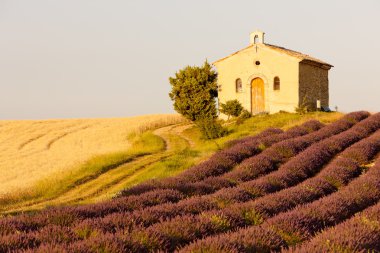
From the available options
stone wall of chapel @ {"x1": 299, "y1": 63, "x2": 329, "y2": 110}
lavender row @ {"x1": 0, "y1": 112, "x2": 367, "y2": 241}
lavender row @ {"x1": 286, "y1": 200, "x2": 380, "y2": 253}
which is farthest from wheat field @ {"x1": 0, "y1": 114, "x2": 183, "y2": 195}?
lavender row @ {"x1": 286, "y1": 200, "x2": 380, "y2": 253}

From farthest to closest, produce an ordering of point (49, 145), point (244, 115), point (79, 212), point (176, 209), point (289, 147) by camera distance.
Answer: point (244, 115)
point (49, 145)
point (289, 147)
point (176, 209)
point (79, 212)

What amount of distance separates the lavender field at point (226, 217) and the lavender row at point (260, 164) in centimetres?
5

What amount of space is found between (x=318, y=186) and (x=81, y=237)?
6742mm

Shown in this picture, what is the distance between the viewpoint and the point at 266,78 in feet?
114

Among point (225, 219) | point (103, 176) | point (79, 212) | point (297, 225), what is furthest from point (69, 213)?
point (103, 176)

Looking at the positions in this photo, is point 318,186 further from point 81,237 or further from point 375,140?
point 375,140

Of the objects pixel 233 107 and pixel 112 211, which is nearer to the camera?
pixel 112 211

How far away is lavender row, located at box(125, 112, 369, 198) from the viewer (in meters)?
12.1

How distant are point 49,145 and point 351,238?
2980cm

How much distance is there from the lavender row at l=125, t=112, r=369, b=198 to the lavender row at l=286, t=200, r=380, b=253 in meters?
4.78

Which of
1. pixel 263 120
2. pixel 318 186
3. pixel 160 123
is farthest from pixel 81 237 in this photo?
pixel 160 123

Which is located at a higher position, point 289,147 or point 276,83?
point 276,83

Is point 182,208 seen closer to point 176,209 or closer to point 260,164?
point 176,209

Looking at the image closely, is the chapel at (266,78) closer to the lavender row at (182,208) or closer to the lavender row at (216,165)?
the lavender row at (216,165)
